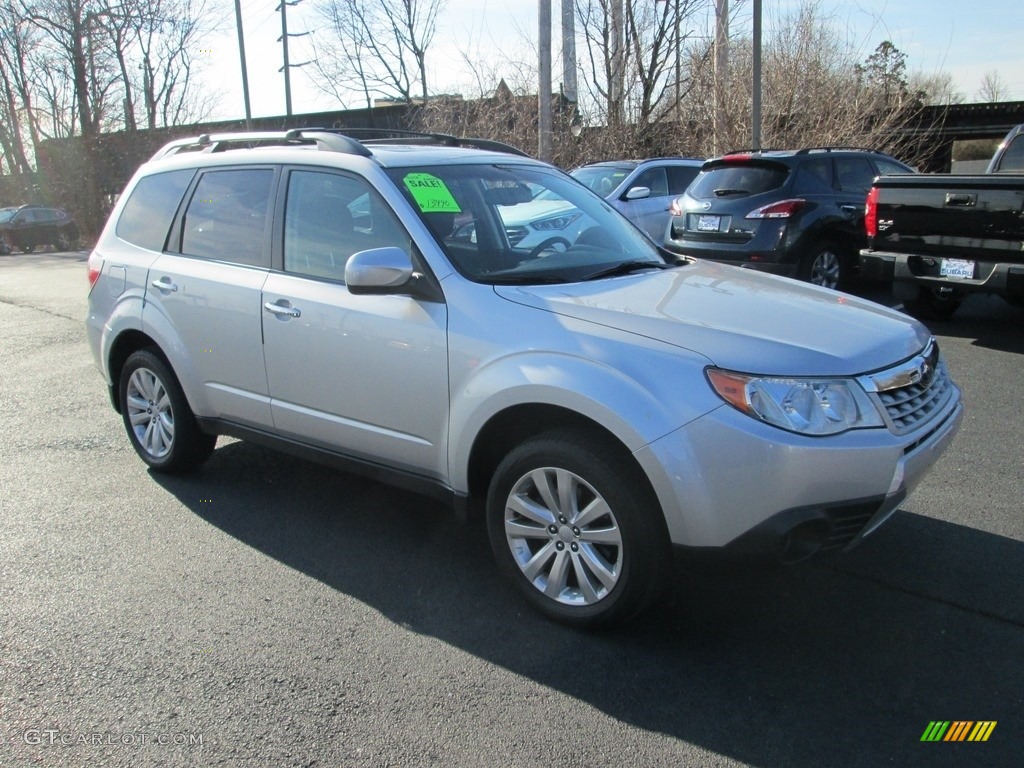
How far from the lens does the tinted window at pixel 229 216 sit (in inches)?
174

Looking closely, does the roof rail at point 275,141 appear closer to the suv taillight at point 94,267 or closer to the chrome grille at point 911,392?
the suv taillight at point 94,267

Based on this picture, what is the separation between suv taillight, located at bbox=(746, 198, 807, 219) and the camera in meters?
9.31

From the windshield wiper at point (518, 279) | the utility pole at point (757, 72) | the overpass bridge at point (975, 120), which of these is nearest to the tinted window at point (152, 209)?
the windshield wiper at point (518, 279)

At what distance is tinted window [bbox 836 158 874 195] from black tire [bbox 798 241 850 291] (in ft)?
2.47

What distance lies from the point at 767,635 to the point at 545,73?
15640 millimetres

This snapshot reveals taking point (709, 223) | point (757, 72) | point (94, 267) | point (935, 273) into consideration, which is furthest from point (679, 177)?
point (94, 267)

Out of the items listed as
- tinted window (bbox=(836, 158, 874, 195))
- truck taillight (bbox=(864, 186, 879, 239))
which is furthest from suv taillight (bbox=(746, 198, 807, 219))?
truck taillight (bbox=(864, 186, 879, 239))

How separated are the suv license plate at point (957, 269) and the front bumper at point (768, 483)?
16.9ft

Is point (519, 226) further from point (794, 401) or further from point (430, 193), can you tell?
point (794, 401)

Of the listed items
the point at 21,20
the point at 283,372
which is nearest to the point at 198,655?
the point at 283,372

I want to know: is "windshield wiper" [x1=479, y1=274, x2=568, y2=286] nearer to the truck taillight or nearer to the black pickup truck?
the black pickup truck

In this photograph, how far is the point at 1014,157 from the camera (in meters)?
9.15

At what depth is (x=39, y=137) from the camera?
131 ft

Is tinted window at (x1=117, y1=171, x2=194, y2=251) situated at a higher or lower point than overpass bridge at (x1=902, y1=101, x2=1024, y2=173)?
lower
